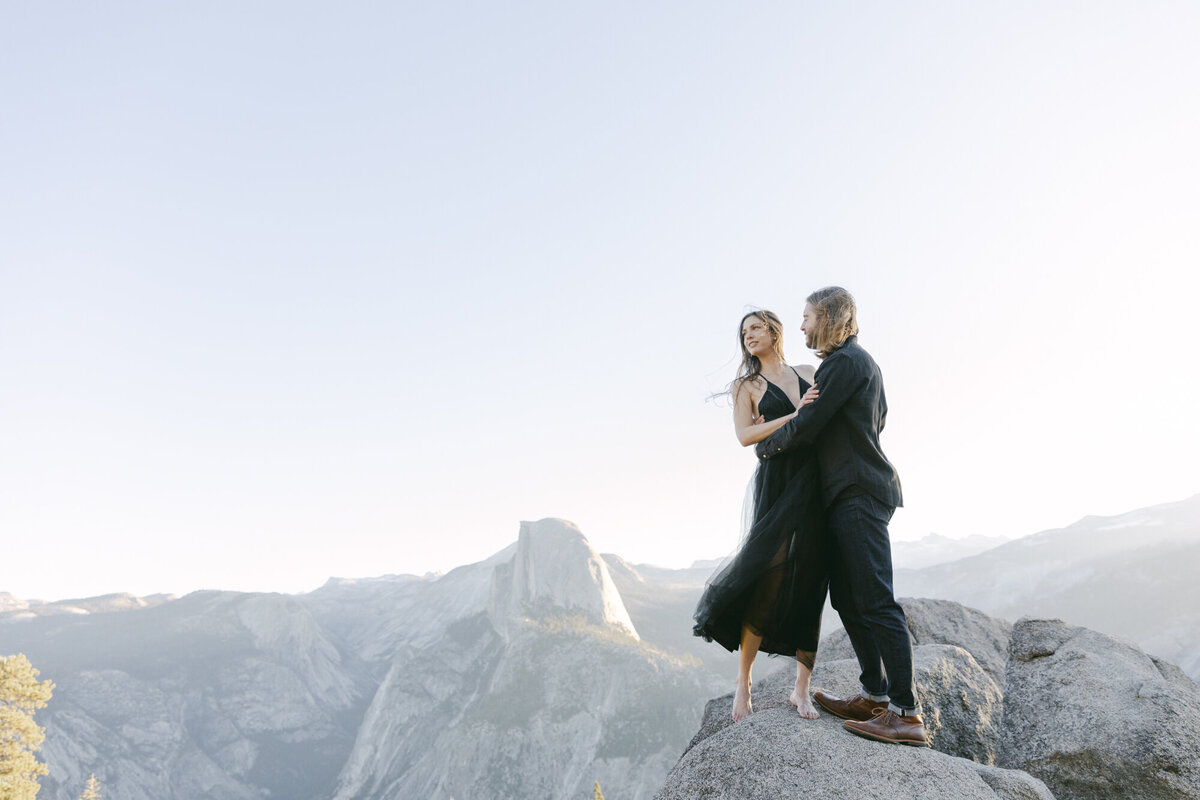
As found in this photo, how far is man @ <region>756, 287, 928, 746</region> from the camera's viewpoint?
4.25 meters

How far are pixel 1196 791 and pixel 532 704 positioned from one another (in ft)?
371

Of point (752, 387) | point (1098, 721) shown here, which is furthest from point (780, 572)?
point (1098, 721)

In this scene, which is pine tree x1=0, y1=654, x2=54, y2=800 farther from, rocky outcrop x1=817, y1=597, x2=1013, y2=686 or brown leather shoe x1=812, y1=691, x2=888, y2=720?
brown leather shoe x1=812, y1=691, x2=888, y2=720

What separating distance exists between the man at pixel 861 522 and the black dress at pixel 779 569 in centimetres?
14

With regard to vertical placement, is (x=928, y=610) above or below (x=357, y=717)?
above

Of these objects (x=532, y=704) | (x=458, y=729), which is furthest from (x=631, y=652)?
(x=458, y=729)

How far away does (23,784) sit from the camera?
2228 centimetres

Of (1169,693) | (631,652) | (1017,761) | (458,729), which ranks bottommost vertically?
(458,729)

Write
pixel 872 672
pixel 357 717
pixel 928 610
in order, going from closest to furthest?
1. pixel 872 672
2. pixel 928 610
3. pixel 357 717

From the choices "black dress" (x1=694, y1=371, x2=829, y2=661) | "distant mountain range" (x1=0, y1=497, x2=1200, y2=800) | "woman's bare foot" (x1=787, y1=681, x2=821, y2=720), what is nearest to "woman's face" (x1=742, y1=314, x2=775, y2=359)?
"black dress" (x1=694, y1=371, x2=829, y2=661)

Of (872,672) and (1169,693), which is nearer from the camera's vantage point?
(872,672)

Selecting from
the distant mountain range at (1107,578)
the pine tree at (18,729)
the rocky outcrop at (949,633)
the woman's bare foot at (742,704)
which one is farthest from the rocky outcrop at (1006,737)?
the distant mountain range at (1107,578)

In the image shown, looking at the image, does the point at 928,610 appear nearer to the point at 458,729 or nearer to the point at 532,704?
the point at 532,704

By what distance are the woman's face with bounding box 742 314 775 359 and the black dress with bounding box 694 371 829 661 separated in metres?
0.36
